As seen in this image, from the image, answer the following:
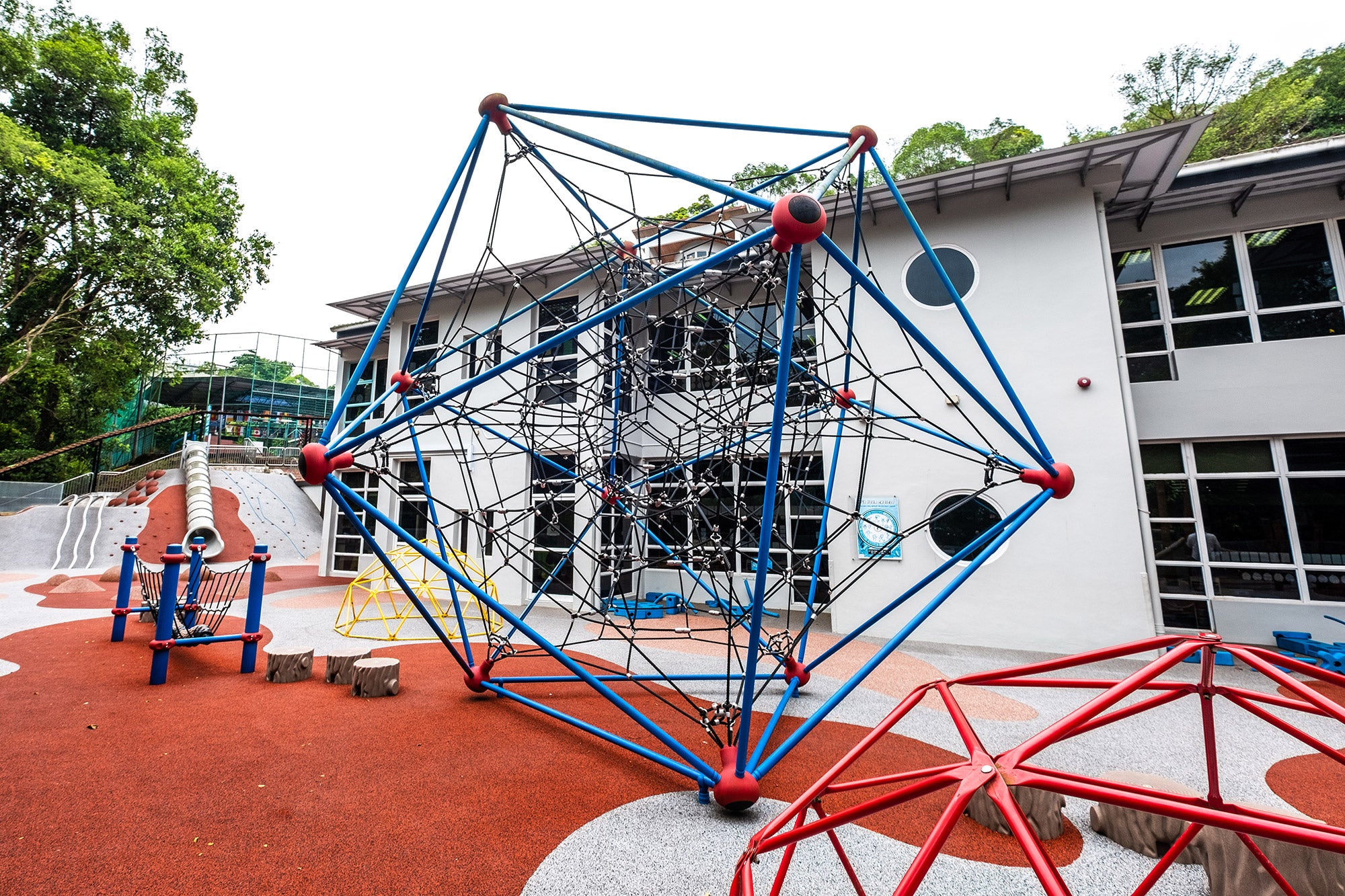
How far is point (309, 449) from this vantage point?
Result: 3.44m

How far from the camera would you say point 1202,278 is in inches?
322

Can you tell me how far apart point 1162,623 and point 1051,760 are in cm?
469

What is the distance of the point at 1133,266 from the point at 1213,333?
4.54 feet

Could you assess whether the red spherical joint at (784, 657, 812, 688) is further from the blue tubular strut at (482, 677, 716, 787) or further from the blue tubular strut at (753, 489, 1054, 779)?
the blue tubular strut at (482, 677, 716, 787)

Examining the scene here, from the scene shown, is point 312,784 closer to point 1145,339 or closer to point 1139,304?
point 1145,339

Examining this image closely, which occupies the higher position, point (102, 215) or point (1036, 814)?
point (102, 215)

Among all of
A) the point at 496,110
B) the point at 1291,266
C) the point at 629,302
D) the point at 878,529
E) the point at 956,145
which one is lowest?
the point at 878,529

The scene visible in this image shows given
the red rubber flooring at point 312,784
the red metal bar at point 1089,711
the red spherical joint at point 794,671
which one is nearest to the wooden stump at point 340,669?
the red rubber flooring at point 312,784

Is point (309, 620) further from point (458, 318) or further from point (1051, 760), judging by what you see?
point (1051, 760)

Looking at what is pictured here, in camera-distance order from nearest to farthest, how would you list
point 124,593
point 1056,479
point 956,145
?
1. point 1056,479
2. point 124,593
3. point 956,145

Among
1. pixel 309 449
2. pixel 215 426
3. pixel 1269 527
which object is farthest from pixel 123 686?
pixel 215 426

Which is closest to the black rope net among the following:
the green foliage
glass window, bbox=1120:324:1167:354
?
glass window, bbox=1120:324:1167:354

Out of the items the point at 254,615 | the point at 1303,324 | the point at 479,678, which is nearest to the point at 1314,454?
the point at 1303,324

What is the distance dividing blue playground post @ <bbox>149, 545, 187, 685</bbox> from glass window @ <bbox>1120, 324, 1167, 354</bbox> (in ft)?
37.7
